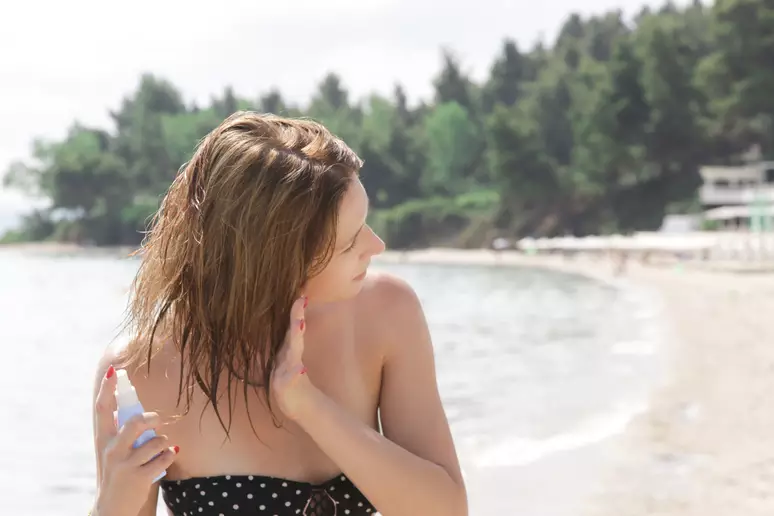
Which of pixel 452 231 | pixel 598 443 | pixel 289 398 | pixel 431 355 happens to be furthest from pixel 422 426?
pixel 452 231

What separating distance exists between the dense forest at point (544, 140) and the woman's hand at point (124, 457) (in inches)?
1327

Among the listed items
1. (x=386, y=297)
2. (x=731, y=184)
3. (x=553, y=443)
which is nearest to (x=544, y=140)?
(x=731, y=184)

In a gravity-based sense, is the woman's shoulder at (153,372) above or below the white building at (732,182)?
above

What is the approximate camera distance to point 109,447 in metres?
1.28

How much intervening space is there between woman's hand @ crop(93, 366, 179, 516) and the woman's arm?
20 cm

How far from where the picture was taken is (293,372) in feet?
4.36

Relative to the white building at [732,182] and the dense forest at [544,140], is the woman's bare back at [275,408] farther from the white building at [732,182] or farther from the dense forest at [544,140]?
the white building at [732,182]

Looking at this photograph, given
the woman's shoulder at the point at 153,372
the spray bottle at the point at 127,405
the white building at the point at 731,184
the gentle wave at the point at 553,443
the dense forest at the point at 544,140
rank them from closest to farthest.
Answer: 1. the spray bottle at the point at 127,405
2. the woman's shoulder at the point at 153,372
3. the gentle wave at the point at 553,443
4. the white building at the point at 731,184
5. the dense forest at the point at 544,140

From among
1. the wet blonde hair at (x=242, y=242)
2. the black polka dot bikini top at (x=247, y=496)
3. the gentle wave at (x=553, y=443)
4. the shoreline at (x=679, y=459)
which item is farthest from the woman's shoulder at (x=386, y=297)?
the gentle wave at (x=553, y=443)

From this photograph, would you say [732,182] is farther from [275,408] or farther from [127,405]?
[127,405]

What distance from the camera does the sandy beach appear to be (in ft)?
15.8

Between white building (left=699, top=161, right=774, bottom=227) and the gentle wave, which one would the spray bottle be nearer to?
the gentle wave

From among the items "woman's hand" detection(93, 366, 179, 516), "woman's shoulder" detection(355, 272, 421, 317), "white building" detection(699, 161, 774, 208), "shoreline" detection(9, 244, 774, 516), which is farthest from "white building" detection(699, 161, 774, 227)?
"woman's hand" detection(93, 366, 179, 516)

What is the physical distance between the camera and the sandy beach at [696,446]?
482 cm
